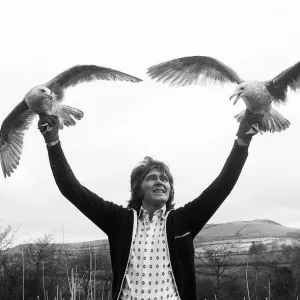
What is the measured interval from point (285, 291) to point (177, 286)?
3473 cm

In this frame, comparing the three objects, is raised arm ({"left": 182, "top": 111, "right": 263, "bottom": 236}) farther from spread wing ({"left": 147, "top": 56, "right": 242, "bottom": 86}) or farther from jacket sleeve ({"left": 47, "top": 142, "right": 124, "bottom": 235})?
spread wing ({"left": 147, "top": 56, "right": 242, "bottom": 86})

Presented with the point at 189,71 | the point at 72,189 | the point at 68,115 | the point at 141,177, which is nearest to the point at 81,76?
the point at 68,115

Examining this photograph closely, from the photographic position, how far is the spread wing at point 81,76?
303 centimetres

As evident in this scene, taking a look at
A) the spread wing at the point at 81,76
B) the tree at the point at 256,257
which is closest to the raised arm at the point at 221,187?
the spread wing at the point at 81,76

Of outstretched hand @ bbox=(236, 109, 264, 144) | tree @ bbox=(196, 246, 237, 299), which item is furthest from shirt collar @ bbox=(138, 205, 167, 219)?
tree @ bbox=(196, 246, 237, 299)

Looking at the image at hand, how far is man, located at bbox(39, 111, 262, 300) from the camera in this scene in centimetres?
225

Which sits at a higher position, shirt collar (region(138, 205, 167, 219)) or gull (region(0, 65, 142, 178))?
gull (region(0, 65, 142, 178))

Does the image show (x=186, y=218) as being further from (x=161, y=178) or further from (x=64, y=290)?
(x=64, y=290)

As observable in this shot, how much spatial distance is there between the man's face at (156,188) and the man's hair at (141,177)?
0.11 ft

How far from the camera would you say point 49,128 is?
2.40 meters

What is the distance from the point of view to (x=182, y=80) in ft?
12.9

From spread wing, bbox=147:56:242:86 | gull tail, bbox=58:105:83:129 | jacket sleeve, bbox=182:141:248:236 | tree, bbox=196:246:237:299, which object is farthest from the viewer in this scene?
tree, bbox=196:246:237:299

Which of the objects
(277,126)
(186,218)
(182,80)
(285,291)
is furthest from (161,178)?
(285,291)

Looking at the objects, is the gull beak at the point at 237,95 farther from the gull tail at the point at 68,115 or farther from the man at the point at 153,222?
the gull tail at the point at 68,115
